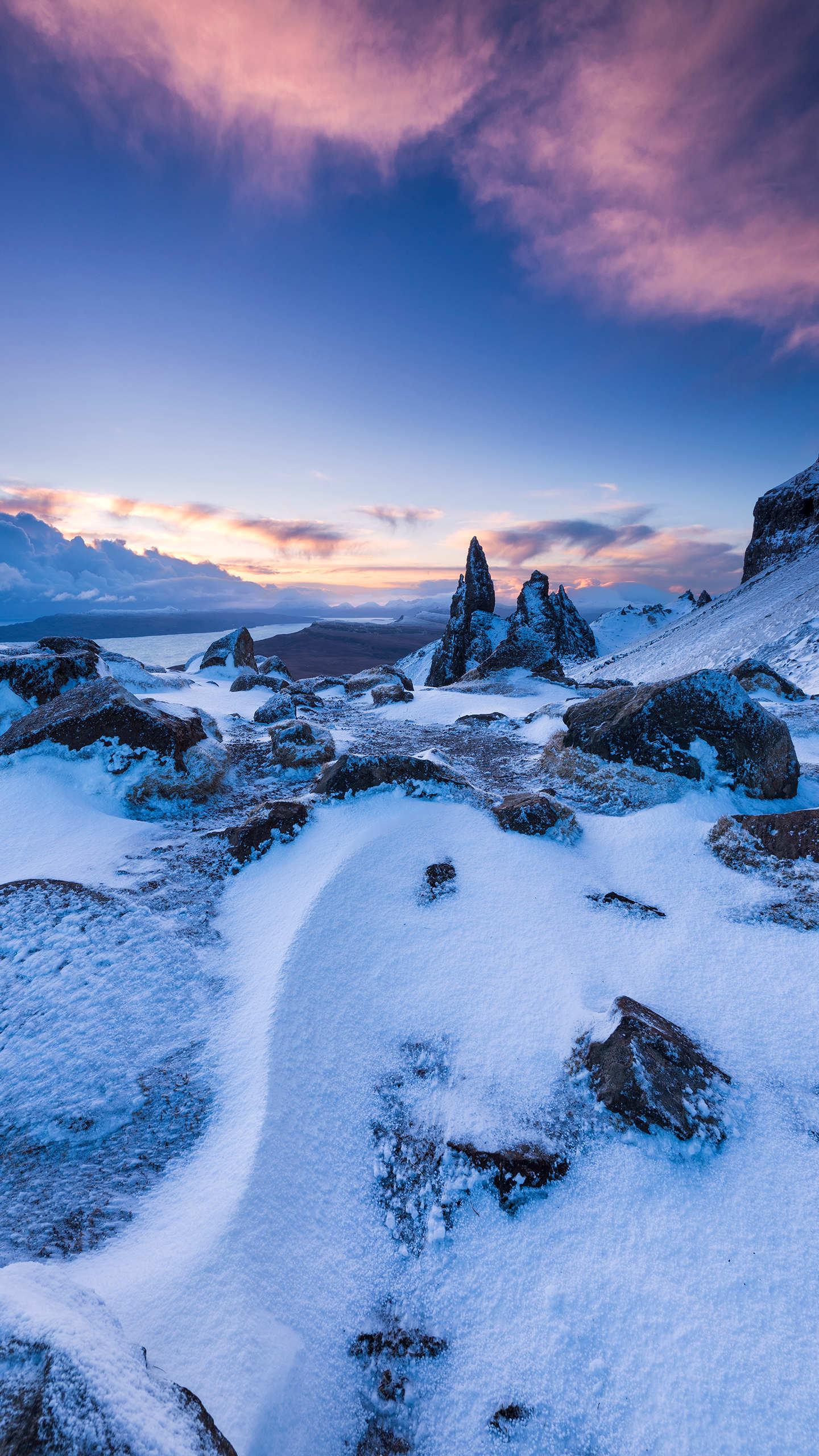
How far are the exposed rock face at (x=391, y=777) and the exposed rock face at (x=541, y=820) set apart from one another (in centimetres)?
107

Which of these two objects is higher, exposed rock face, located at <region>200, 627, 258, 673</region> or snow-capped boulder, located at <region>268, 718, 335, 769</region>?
exposed rock face, located at <region>200, 627, 258, 673</region>

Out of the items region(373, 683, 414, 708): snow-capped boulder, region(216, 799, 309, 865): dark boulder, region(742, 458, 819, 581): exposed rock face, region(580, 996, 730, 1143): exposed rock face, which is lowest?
region(580, 996, 730, 1143): exposed rock face

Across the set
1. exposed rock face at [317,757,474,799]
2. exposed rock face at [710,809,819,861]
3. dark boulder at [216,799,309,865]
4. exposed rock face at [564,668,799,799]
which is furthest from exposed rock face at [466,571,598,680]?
dark boulder at [216,799,309,865]

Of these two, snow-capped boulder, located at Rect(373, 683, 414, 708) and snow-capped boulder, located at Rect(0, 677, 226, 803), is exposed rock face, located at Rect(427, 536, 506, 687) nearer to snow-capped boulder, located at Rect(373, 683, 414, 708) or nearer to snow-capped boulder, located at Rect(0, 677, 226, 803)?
snow-capped boulder, located at Rect(373, 683, 414, 708)

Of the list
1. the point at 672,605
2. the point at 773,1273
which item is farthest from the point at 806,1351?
the point at 672,605

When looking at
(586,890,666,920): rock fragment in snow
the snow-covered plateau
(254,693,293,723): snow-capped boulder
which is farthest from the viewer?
(254,693,293,723): snow-capped boulder

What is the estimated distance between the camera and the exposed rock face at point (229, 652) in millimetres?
28188

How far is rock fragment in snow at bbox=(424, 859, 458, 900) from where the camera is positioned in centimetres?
738

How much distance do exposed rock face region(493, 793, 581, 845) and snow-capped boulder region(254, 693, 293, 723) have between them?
10.5m

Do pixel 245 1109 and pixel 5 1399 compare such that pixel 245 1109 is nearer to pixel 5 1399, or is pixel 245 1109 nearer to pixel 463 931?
pixel 5 1399

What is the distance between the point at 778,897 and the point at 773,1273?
4398 mm

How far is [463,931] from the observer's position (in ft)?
21.7

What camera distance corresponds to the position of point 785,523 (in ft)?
143

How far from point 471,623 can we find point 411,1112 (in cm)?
4438
